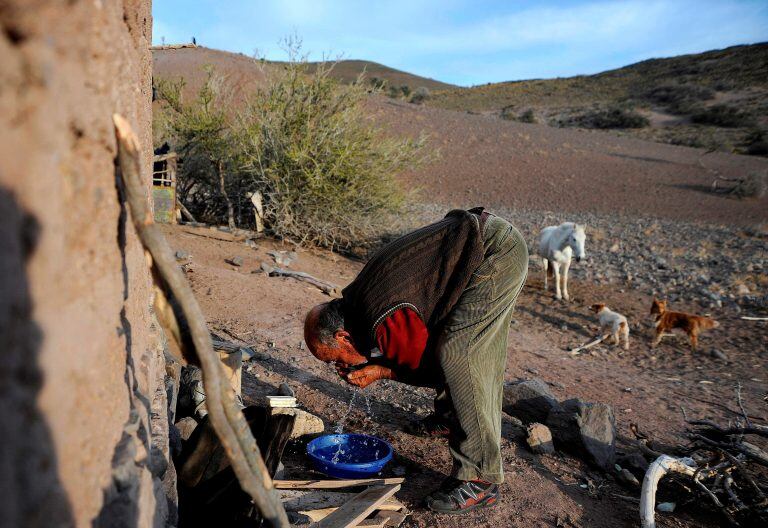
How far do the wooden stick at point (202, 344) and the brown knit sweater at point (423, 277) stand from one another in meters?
1.31

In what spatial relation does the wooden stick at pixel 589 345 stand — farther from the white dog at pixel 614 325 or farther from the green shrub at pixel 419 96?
the green shrub at pixel 419 96

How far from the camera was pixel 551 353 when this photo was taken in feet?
22.4

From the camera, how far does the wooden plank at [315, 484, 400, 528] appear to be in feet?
8.54

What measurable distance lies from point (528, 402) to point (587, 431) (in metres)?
0.59

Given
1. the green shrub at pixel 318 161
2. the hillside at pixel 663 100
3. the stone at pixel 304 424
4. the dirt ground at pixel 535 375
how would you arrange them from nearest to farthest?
the dirt ground at pixel 535 375 → the stone at pixel 304 424 → the green shrub at pixel 318 161 → the hillside at pixel 663 100

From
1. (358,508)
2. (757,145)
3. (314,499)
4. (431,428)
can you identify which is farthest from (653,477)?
(757,145)

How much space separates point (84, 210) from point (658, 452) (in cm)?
416

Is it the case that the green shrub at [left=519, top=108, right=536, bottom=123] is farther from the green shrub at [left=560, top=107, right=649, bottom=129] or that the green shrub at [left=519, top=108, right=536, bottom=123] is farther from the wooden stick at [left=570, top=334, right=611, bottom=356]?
the wooden stick at [left=570, top=334, right=611, bottom=356]

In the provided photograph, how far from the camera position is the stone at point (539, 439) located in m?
4.00

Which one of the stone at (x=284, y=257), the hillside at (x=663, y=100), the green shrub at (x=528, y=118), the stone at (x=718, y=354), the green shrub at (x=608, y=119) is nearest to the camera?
the stone at (x=718, y=354)

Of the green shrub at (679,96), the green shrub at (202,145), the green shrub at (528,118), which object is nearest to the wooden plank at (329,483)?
the green shrub at (202,145)

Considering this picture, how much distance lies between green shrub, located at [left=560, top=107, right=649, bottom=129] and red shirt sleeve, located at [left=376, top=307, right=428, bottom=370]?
3587 centimetres

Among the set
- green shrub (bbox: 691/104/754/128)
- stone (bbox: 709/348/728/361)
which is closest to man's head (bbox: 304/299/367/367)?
stone (bbox: 709/348/728/361)

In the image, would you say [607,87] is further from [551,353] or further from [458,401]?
[458,401]
